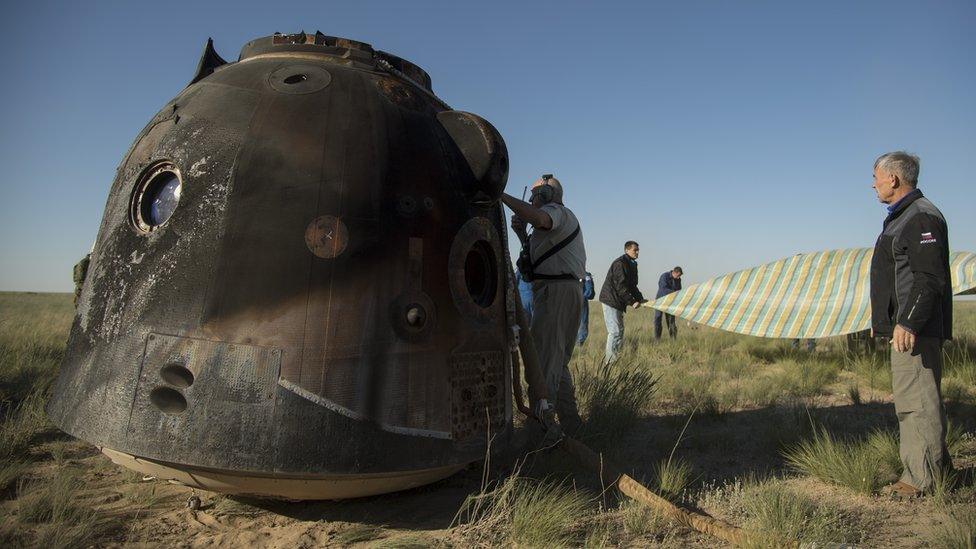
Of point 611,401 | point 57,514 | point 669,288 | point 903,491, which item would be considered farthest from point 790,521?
point 669,288

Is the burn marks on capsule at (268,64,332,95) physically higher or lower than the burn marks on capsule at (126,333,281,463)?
higher

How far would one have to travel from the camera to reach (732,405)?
7262 mm

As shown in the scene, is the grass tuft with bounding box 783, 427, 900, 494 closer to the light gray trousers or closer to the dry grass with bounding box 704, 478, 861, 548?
the dry grass with bounding box 704, 478, 861, 548

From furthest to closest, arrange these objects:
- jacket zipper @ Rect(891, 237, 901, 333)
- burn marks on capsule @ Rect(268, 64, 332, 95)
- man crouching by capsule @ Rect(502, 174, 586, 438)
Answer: man crouching by capsule @ Rect(502, 174, 586, 438) → jacket zipper @ Rect(891, 237, 901, 333) → burn marks on capsule @ Rect(268, 64, 332, 95)

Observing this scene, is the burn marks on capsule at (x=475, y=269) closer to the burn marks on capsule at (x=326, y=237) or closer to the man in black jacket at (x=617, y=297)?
the burn marks on capsule at (x=326, y=237)

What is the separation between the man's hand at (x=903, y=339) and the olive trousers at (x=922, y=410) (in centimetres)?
14

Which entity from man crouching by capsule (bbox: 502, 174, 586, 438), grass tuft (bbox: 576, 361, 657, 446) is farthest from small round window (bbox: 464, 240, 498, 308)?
grass tuft (bbox: 576, 361, 657, 446)

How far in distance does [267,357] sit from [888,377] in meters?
7.76

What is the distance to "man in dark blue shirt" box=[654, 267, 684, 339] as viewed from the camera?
14297 mm

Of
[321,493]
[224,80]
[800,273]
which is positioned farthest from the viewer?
[800,273]

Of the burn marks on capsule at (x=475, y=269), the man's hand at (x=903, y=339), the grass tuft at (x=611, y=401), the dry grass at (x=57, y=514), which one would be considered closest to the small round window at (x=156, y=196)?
the burn marks on capsule at (x=475, y=269)

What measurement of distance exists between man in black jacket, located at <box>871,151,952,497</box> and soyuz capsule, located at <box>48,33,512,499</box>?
8.76ft

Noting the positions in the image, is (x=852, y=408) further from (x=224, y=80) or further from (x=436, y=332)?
(x=224, y=80)

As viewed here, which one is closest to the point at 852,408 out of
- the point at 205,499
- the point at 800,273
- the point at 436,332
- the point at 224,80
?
the point at 800,273
